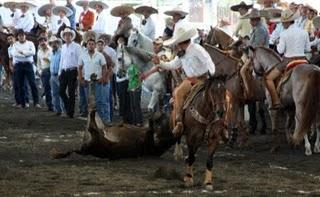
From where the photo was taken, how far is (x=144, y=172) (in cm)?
1228

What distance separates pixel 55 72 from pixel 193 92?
35.9 feet

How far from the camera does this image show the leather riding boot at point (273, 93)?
15352mm

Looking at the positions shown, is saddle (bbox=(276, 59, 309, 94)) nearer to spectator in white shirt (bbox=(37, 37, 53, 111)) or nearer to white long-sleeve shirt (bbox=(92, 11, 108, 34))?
spectator in white shirt (bbox=(37, 37, 53, 111))

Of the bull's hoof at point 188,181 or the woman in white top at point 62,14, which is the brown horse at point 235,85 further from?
the woman in white top at point 62,14

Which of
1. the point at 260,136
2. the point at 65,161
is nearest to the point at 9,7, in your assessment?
the point at 260,136

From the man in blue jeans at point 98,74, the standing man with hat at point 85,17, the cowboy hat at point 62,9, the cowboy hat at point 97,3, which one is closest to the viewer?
the man in blue jeans at point 98,74

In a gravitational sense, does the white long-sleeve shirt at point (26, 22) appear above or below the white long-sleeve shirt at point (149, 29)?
below

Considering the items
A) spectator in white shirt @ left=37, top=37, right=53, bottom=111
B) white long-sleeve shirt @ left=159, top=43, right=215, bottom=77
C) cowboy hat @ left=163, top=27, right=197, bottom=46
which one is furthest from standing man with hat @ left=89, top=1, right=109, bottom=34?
white long-sleeve shirt @ left=159, top=43, right=215, bottom=77

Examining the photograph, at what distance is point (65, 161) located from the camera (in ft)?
44.1

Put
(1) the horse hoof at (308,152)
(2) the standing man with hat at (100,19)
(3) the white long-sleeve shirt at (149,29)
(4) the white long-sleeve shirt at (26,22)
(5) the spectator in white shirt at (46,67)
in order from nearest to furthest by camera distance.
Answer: (1) the horse hoof at (308,152)
(3) the white long-sleeve shirt at (149,29)
(5) the spectator in white shirt at (46,67)
(2) the standing man with hat at (100,19)
(4) the white long-sleeve shirt at (26,22)

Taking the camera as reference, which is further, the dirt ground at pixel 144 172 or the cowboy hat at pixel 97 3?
the cowboy hat at pixel 97 3

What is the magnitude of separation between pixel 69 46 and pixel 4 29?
9.74 meters

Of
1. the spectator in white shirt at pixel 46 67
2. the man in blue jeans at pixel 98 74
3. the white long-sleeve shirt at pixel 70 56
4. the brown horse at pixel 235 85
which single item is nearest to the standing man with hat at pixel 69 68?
the white long-sleeve shirt at pixel 70 56

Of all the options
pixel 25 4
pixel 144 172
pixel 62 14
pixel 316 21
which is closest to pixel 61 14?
pixel 62 14
